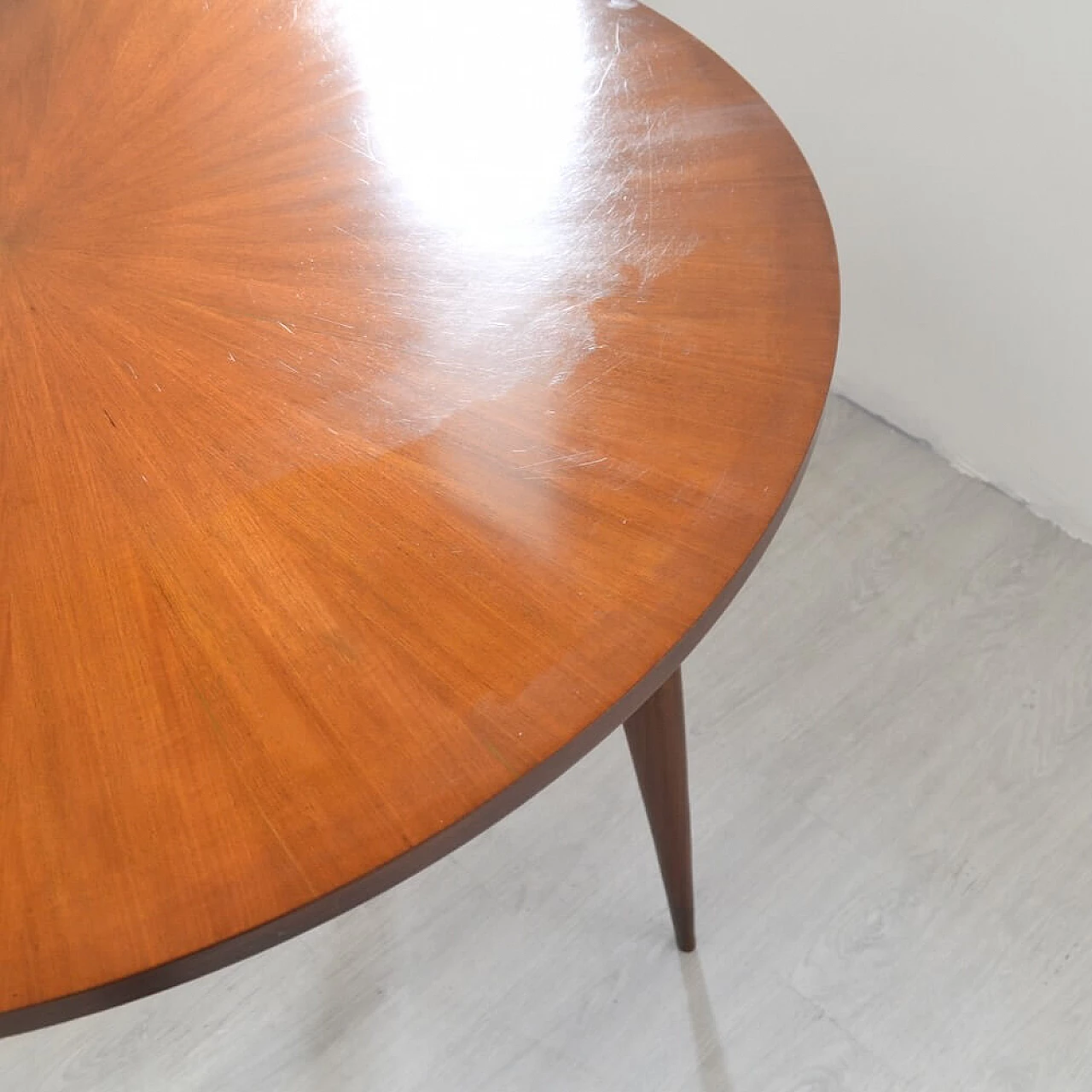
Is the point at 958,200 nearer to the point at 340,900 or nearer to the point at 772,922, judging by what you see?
the point at 772,922

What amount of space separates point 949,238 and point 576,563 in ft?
3.13

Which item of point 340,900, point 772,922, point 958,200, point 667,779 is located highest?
point 340,900

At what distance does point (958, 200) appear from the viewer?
1.37 meters

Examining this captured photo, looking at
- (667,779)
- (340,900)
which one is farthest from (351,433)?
(667,779)

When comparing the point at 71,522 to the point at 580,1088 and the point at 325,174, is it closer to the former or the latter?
the point at 325,174

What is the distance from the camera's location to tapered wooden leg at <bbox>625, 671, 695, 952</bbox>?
0.89 metres

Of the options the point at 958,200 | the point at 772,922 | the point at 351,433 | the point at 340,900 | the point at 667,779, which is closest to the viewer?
the point at 340,900

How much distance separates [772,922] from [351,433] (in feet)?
2.25

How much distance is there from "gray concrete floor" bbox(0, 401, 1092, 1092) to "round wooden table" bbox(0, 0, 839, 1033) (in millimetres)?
155

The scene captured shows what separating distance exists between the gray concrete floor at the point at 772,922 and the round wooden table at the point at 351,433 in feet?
0.51

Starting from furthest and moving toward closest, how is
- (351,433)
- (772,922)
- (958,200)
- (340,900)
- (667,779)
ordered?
(958,200), (772,922), (667,779), (351,433), (340,900)

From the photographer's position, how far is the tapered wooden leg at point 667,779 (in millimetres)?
887

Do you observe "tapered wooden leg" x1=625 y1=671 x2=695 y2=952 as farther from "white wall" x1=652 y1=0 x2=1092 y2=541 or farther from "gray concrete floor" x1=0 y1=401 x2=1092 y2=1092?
"white wall" x1=652 y1=0 x2=1092 y2=541

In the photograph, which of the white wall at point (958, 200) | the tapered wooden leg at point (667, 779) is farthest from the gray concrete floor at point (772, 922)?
the white wall at point (958, 200)
